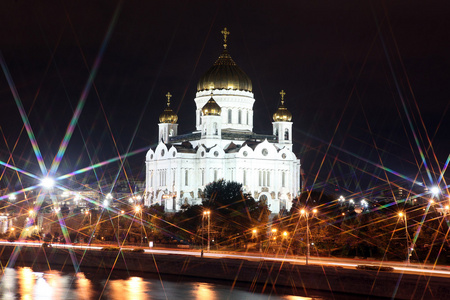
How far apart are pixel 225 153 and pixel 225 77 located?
9.14 metres

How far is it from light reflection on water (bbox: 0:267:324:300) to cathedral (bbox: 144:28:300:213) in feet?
120

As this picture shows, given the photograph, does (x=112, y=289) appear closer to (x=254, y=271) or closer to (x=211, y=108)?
(x=254, y=271)

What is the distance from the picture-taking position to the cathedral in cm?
8900

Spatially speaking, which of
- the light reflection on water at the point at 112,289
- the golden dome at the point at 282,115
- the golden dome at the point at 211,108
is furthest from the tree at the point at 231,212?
the golden dome at the point at 282,115

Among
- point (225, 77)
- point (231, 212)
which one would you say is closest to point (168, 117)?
point (225, 77)

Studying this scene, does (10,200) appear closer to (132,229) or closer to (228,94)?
(228,94)

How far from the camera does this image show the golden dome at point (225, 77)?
93.6 m

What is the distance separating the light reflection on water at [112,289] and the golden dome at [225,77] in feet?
144

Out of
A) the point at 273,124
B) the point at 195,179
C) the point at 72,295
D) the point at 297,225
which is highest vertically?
the point at 273,124

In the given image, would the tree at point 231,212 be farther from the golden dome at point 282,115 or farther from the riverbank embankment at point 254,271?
the golden dome at point 282,115

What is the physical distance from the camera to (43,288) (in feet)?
157

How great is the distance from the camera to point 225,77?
307 feet

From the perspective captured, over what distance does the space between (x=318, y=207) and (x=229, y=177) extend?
22599mm

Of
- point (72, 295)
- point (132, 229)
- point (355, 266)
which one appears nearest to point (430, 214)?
point (355, 266)
